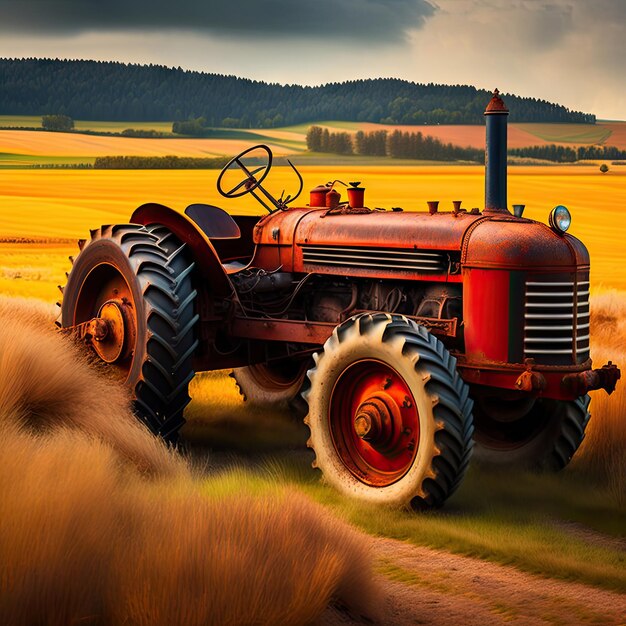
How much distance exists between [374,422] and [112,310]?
8.18 ft

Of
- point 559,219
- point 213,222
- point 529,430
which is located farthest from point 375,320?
point 213,222

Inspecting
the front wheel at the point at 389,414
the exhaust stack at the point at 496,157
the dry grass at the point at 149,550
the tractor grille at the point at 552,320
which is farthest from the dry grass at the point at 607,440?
the dry grass at the point at 149,550

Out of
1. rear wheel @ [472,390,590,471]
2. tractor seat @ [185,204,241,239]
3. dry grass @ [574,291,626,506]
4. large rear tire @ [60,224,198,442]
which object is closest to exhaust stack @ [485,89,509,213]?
rear wheel @ [472,390,590,471]

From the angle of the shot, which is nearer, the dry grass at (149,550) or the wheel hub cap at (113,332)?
the dry grass at (149,550)

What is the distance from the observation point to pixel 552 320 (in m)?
6.67

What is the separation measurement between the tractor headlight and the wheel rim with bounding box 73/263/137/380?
3.09m

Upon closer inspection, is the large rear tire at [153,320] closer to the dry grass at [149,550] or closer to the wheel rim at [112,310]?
the wheel rim at [112,310]

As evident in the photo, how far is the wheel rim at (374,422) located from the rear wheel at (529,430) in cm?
98

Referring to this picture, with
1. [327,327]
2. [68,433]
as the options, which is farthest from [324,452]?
[68,433]

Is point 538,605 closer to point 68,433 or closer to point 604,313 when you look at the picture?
point 68,433

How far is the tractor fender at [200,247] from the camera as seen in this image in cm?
784

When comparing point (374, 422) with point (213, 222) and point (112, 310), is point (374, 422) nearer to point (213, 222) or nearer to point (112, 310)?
point (112, 310)

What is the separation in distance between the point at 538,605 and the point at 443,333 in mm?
2328

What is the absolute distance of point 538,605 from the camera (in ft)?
16.5
